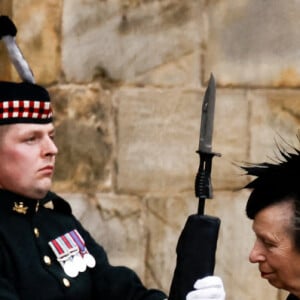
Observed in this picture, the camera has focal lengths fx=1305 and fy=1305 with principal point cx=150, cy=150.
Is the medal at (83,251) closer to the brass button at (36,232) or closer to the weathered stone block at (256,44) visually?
the brass button at (36,232)

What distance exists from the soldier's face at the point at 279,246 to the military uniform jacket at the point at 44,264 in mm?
774

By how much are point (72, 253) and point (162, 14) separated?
1352 mm

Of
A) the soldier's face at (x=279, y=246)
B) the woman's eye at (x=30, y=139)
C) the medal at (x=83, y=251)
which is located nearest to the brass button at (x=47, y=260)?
the medal at (x=83, y=251)

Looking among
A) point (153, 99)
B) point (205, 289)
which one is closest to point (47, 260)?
point (205, 289)

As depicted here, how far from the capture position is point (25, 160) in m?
4.37

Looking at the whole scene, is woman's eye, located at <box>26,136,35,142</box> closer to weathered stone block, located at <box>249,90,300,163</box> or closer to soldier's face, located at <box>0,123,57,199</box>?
soldier's face, located at <box>0,123,57,199</box>

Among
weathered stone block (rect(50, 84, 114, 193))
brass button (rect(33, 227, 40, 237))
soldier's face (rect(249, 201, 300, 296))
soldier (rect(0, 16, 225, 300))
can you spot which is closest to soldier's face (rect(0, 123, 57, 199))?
soldier (rect(0, 16, 225, 300))

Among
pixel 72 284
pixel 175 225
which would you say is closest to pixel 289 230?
pixel 72 284

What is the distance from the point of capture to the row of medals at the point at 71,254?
178 inches

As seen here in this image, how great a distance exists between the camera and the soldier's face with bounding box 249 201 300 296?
148 inches

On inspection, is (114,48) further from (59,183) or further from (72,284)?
(72,284)

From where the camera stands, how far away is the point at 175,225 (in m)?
5.48

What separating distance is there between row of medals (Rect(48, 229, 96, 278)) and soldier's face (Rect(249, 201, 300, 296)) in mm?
898

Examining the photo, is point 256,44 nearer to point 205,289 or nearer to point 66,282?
point 66,282
